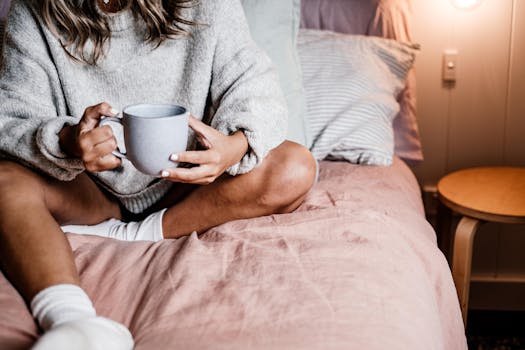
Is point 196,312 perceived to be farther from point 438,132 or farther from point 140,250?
point 438,132

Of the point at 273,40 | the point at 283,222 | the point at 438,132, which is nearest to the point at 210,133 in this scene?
the point at 283,222

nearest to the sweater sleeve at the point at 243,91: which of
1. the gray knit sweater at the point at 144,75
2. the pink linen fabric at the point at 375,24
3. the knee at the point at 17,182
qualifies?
the gray knit sweater at the point at 144,75

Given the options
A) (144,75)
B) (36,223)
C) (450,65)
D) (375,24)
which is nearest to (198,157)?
(36,223)

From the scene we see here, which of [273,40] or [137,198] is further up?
[273,40]

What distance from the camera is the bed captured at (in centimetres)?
77

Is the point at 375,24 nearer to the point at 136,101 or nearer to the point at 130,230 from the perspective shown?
the point at 136,101

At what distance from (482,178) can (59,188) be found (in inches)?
41.2

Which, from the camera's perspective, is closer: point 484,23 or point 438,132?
point 484,23

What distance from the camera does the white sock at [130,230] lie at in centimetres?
114

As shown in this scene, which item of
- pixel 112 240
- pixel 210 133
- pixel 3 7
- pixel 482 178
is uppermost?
pixel 3 7

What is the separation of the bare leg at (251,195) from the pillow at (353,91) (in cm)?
30

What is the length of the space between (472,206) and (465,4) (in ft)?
1.89

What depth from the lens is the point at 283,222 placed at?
1.08 meters

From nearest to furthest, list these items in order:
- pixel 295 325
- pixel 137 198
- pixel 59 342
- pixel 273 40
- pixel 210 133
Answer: pixel 59 342, pixel 295 325, pixel 210 133, pixel 137 198, pixel 273 40
